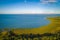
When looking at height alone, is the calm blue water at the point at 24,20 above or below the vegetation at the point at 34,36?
above

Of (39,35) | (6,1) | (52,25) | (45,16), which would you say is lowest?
(39,35)

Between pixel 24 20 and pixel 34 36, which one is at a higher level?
pixel 24 20

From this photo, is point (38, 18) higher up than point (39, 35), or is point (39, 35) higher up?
point (38, 18)

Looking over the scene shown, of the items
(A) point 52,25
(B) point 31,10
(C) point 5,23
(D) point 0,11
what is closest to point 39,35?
(A) point 52,25

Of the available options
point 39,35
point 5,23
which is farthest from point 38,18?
point 5,23

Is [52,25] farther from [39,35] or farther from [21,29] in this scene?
[21,29]

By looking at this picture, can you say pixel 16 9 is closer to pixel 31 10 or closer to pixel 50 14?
pixel 31 10

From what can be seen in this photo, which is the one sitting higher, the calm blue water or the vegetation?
the calm blue water
